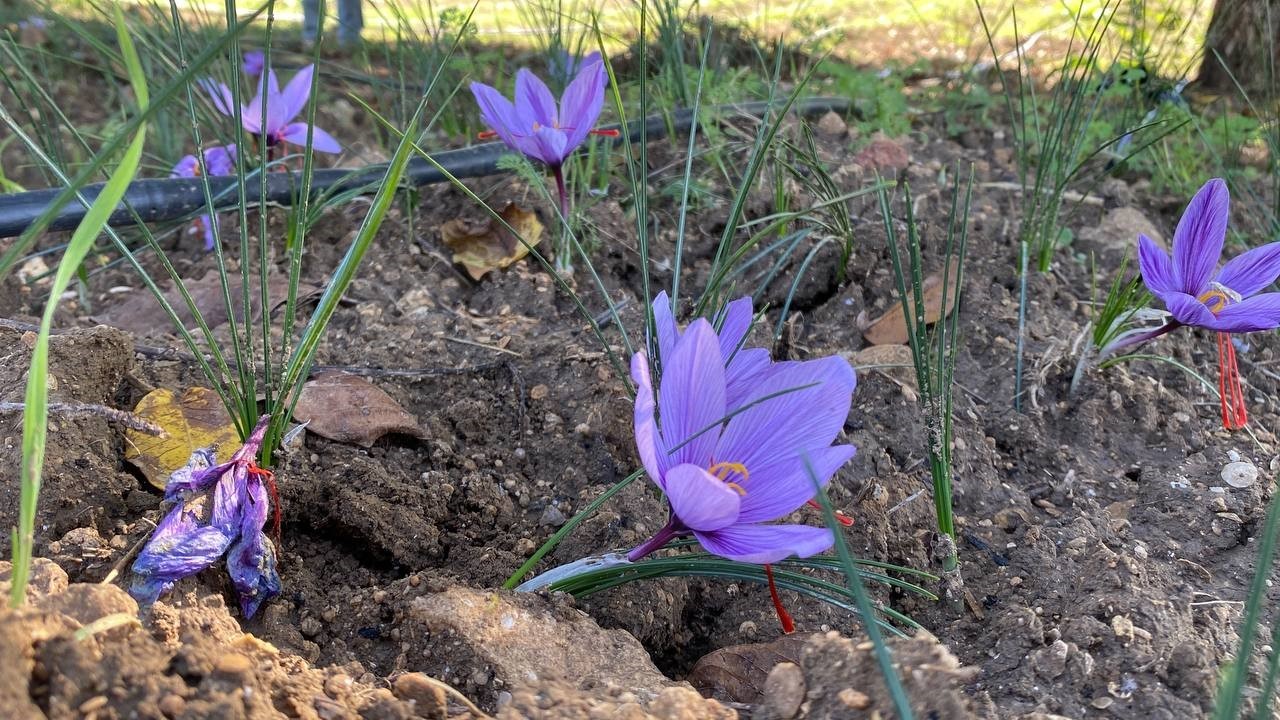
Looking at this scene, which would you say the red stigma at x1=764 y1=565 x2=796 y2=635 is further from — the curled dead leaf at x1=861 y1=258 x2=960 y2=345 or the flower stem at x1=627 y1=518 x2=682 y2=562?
the curled dead leaf at x1=861 y1=258 x2=960 y2=345

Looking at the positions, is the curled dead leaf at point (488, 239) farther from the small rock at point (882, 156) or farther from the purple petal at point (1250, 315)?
the purple petal at point (1250, 315)

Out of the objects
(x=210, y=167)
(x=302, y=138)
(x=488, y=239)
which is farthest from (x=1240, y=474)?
(x=210, y=167)

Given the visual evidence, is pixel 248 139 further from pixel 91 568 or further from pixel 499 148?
pixel 91 568

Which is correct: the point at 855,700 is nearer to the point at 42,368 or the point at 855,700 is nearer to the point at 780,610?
the point at 780,610

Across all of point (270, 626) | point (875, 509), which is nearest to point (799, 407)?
point (875, 509)

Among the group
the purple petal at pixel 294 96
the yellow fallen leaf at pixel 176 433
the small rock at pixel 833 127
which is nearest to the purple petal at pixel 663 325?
the yellow fallen leaf at pixel 176 433

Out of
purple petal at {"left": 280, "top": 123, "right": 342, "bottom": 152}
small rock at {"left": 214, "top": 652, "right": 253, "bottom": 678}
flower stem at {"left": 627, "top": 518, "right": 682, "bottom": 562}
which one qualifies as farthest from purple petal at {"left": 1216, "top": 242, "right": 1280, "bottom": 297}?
purple petal at {"left": 280, "top": 123, "right": 342, "bottom": 152}

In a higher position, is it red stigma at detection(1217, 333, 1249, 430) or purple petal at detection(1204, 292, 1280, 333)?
purple petal at detection(1204, 292, 1280, 333)
